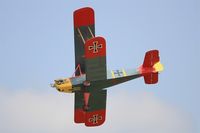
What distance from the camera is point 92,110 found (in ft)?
99.7

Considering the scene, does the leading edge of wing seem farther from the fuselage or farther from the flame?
the flame

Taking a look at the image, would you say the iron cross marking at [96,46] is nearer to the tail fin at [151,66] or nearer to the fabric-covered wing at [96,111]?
the fabric-covered wing at [96,111]

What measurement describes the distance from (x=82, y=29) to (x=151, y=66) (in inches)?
150

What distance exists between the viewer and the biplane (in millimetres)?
27812

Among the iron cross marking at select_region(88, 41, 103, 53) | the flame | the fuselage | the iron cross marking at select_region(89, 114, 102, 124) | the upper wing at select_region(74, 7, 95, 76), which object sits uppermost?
the upper wing at select_region(74, 7, 95, 76)

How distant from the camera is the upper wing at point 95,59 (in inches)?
1081

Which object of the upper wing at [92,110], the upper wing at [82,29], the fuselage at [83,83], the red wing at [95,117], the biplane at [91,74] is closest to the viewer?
the biplane at [91,74]

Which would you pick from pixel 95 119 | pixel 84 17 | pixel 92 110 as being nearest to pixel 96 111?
pixel 92 110

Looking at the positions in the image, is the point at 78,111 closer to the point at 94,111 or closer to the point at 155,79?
the point at 94,111

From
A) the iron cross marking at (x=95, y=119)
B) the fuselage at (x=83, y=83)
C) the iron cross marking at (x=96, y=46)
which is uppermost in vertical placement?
the iron cross marking at (x=96, y=46)

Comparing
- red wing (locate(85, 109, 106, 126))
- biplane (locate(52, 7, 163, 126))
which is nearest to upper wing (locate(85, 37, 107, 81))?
biplane (locate(52, 7, 163, 126))

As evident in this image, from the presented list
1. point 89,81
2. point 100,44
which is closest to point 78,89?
point 89,81

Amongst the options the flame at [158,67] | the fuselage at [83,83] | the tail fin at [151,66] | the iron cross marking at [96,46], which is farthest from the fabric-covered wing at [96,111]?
the iron cross marking at [96,46]

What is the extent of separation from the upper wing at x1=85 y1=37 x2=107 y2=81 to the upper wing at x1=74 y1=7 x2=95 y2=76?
153cm
